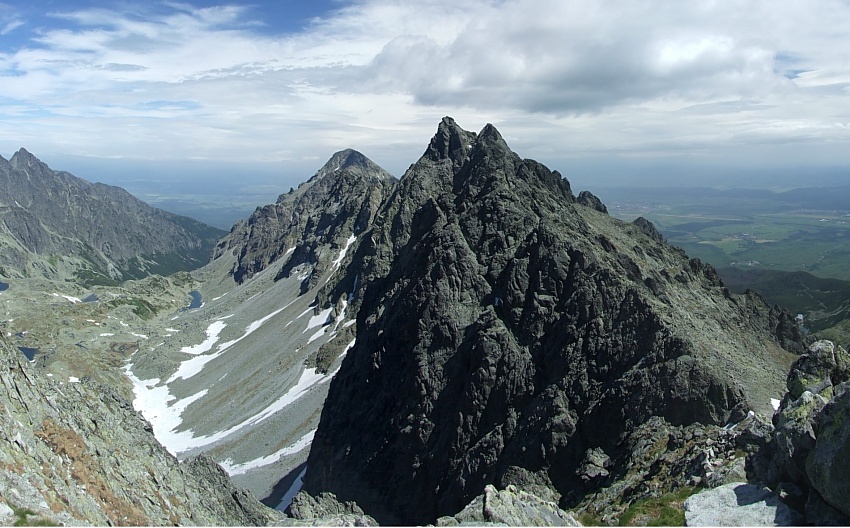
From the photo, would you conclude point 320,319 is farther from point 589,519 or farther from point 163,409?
point 589,519

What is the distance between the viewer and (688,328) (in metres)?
57.4

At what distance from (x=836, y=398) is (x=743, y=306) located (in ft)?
231

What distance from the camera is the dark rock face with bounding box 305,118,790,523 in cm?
5116

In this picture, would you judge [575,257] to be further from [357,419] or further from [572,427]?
[357,419]

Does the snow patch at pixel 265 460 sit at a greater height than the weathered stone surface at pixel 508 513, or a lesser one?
lesser

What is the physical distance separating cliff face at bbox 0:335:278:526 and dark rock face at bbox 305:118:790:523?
77.6 feet

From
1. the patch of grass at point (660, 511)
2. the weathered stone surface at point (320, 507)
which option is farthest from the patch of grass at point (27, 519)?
the weathered stone surface at point (320, 507)

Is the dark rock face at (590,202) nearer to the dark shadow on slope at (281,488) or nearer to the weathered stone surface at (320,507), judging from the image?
the dark shadow on slope at (281,488)

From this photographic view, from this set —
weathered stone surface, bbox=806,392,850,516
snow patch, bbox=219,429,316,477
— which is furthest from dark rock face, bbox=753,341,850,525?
snow patch, bbox=219,429,316,477

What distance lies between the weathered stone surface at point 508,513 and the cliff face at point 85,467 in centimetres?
1660

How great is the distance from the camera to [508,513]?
30.4m

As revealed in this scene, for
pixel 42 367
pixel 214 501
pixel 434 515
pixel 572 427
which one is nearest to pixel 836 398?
pixel 572 427

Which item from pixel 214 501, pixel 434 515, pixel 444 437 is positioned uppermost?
pixel 214 501

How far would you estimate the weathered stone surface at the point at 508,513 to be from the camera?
98.0 ft
